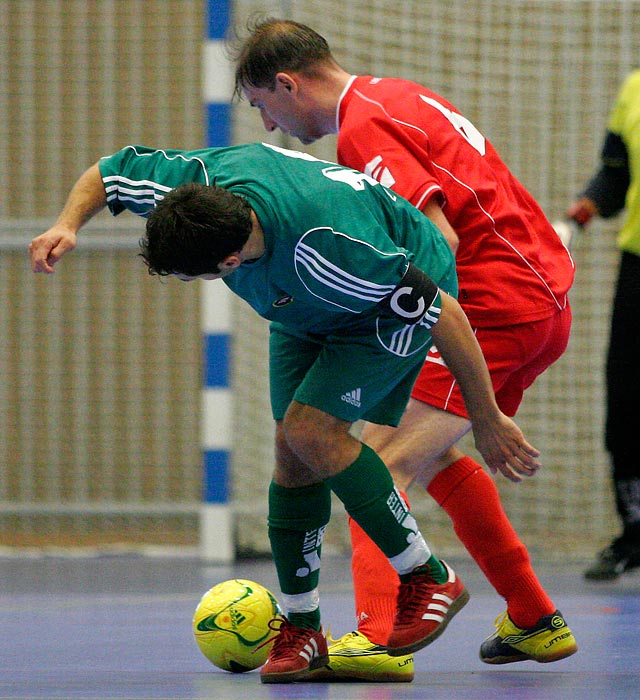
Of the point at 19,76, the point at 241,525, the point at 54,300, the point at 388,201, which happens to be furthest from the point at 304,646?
the point at 19,76

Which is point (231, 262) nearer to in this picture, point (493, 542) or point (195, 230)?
point (195, 230)

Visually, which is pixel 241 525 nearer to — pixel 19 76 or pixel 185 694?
pixel 19 76

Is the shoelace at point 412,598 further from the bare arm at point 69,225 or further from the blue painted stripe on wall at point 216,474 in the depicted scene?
the blue painted stripe on wall at point 216,474

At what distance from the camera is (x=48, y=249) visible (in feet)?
7.90

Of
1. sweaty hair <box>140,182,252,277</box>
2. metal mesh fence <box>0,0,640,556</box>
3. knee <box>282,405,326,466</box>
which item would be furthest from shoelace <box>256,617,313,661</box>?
metal mesh fence <box>0,0,640,556</box>

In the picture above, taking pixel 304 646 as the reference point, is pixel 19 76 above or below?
above

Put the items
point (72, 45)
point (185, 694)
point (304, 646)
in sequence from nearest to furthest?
point (185, 694), point (304, 646), point (72, 45)

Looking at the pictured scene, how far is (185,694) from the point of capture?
2.40 meters

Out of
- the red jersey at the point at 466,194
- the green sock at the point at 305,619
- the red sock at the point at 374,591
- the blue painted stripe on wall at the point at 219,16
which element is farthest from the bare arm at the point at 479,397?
the blue painted stripe on wall at the point at 219,16

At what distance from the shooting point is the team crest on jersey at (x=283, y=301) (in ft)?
8.02

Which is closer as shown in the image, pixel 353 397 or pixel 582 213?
pixel 353 397

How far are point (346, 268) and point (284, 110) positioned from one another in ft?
2.30

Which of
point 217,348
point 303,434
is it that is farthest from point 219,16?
point 303,434

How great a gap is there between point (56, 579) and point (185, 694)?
2820 millimetres
